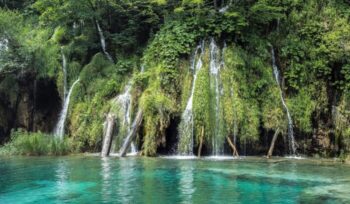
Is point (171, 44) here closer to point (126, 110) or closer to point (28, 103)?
point (126, 110)

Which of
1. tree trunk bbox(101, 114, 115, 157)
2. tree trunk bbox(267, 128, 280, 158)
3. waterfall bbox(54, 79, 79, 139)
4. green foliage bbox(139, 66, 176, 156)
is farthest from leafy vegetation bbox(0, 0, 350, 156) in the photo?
tree trunk bbox(101, 114, 115, 157)

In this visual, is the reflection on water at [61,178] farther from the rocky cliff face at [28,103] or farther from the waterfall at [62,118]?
the rocky cliff face at [28,103]

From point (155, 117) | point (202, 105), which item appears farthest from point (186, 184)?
point (202, 105)

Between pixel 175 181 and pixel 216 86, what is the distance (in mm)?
7805

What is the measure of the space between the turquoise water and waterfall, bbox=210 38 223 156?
5.32ft

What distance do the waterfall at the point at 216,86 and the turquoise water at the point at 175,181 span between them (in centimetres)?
162

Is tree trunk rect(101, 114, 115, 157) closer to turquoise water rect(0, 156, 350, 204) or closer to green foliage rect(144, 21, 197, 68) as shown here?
turquoise water rect(0, 156, 350, 204)

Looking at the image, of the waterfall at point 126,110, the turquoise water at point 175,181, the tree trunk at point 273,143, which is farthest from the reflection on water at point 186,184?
the waterfall at point 126,110

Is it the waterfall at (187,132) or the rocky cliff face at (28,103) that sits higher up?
the rocky cliff face at (28,103)

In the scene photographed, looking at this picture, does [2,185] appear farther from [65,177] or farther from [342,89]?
[342,89]

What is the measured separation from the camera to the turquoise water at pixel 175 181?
9953 millimetres

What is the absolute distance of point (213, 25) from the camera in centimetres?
2055

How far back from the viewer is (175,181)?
1190 cm

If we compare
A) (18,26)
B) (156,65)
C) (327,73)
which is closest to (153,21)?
(156,65)
